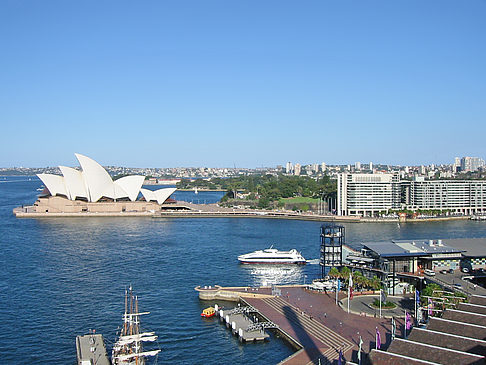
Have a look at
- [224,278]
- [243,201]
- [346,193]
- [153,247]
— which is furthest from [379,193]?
[224,278]

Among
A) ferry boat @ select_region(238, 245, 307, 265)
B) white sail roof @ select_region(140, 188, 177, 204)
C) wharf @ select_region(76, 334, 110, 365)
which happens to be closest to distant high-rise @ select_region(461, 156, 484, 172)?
white sail roof @ select_region(140, 188, 177, 204)

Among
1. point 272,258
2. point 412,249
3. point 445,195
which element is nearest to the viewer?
point 412,249

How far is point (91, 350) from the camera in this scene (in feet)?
36.0

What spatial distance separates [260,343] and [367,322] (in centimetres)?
256

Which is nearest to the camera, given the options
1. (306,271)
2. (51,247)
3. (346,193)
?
(306,271)

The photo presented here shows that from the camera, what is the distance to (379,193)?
40625mm

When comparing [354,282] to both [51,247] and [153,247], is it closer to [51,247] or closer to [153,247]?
[153,247]

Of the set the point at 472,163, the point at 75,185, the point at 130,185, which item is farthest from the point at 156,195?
the point at 472,163

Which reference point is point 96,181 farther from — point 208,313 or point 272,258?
point 208,313

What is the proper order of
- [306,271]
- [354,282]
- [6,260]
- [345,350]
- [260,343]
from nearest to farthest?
[345,350], [260,343], [354,282], [306,271], [6,260]

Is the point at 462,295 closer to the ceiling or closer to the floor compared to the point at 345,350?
closer to the ceiling

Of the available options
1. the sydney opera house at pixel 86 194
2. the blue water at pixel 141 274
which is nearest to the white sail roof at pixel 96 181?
the sydney opera house at pixel 86 194

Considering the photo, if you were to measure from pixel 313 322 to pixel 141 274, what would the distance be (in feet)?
26.4

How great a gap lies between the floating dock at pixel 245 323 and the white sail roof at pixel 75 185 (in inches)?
1106
